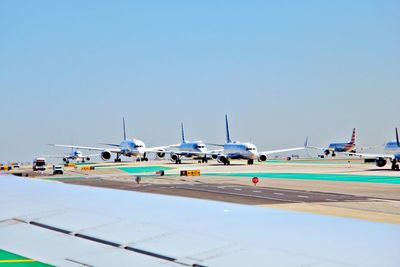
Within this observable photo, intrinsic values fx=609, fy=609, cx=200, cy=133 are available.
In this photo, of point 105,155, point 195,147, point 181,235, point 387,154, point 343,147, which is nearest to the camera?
point 181,235

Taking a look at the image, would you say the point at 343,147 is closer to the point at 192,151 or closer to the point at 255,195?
the point at 192,151

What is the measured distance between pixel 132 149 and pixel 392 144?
201 ft

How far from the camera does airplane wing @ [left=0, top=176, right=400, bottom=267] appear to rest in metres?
5.32

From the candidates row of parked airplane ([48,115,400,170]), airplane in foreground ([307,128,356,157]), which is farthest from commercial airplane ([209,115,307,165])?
airplane in foreground ([307,128,356,157])

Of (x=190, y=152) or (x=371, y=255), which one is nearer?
(x=371, y=255)

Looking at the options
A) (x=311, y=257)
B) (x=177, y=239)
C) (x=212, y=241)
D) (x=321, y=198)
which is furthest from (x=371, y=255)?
(x=321, y=198)

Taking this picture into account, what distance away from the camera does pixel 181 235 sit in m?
6.49

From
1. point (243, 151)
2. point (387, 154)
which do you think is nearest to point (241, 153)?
point (243, 151)

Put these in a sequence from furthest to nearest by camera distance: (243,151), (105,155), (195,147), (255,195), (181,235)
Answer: (195,147) → (105,155) → (243,151) → (255,195) → (181,235)

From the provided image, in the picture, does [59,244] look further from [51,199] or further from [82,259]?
[51,199]

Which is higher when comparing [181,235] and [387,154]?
[387,154]

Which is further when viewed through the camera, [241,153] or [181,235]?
[241,153]

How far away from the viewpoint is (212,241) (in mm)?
6051

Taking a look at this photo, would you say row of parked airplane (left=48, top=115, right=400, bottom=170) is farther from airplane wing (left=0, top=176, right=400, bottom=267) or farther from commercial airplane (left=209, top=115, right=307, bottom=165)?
airplane wing (left=0, top=176, right=400, bottom=267)
